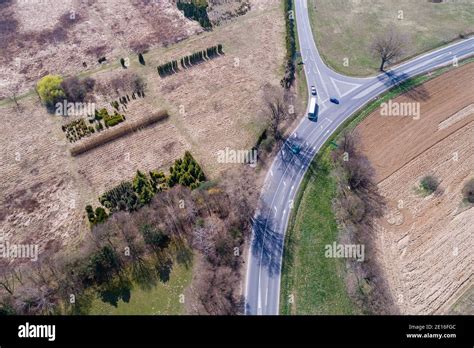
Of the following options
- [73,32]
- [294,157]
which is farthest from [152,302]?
[73,32]

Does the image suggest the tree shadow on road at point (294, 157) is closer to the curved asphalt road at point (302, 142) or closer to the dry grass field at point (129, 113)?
the curved asphalt road at point (302, 142)

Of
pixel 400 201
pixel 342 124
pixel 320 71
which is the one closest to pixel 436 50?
pixel 320 71

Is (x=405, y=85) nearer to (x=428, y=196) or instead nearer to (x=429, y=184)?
(x=429, y=184)

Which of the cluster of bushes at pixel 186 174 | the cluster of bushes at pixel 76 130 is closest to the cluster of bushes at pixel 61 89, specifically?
the cluster of bushes at pixel 76 130

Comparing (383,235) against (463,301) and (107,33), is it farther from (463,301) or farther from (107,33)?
(107,33)

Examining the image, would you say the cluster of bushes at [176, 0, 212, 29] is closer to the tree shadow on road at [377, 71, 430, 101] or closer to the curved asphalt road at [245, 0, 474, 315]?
the curved asphalt road at [245, 0, 474, 315]

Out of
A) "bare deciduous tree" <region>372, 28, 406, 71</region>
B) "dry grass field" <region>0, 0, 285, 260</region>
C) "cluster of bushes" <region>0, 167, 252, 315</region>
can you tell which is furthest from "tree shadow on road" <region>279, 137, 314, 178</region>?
"bare deciduous tree" <region>372, 28, 406, 71</region>
